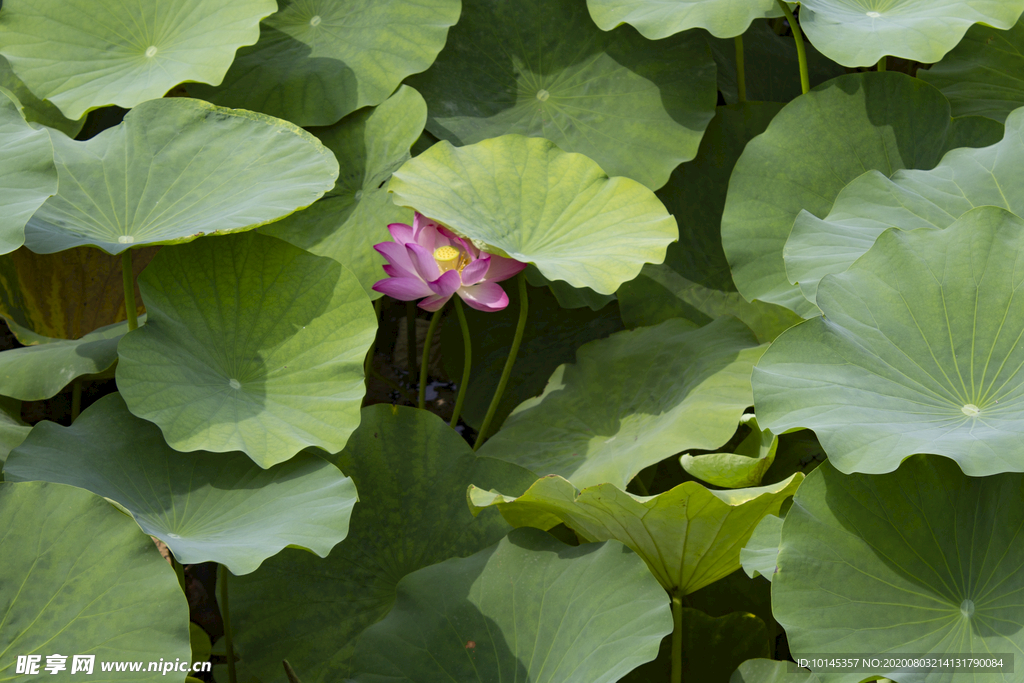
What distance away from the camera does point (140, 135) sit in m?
1.40

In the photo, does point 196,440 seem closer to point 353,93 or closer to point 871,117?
point 353,93

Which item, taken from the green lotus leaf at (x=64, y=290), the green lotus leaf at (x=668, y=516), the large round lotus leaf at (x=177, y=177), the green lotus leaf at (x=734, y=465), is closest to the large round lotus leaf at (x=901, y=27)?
the green lotus leaf at (x=734, y=465)

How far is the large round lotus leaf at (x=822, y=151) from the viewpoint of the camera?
149cm

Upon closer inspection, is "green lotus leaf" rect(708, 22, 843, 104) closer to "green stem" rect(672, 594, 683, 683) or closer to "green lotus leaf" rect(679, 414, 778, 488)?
"green lotus leaf" rect(679, 414, 778, 488)

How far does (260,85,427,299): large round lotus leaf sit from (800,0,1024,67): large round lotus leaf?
0.76 metres

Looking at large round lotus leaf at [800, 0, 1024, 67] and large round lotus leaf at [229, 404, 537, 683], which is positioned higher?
large round lotus leaf at [800, 0, 1024, 67]

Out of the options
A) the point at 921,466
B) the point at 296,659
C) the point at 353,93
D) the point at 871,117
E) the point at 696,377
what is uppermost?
the point at 871,117

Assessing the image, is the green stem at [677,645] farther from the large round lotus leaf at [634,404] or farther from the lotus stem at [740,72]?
the lotus stem at [740,72]

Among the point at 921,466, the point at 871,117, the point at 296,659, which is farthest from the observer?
the point at 871,117

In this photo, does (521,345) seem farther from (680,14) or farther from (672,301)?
(680,14)

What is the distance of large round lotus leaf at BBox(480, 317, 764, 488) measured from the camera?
128cm

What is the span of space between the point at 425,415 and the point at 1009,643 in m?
0.91

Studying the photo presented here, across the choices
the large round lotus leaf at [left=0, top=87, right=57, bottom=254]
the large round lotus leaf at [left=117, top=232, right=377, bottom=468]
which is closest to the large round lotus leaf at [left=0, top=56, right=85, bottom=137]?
the large round lotus leaf at [left=0, top=87, right=57, bottom=254]

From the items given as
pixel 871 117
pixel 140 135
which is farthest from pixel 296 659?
pixel 871 117
